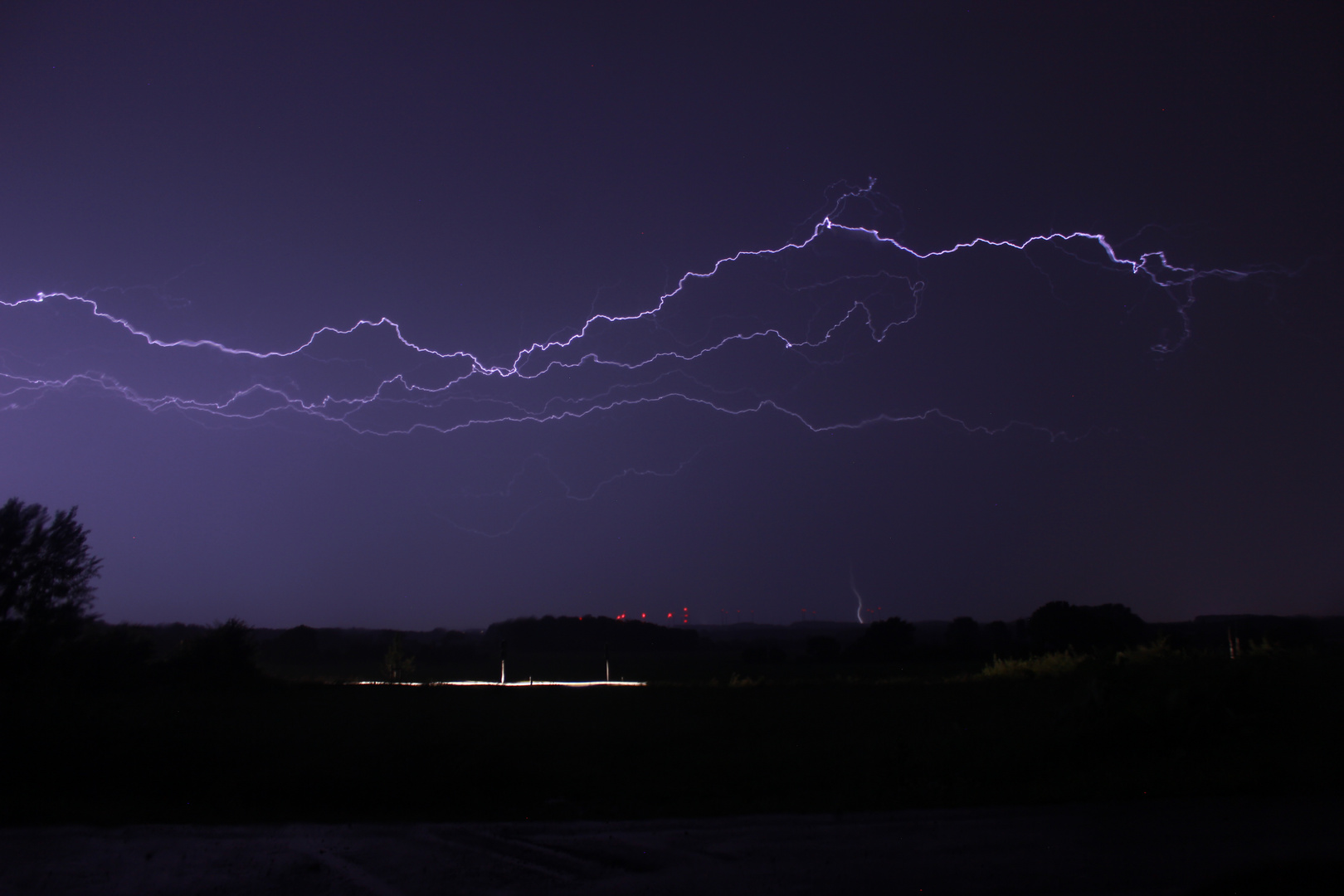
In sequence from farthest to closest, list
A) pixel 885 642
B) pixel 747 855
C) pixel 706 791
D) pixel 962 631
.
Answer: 1. pixel 962 631
2. pixel 885 642
3. pixel 706 791
4. pixel 747 855

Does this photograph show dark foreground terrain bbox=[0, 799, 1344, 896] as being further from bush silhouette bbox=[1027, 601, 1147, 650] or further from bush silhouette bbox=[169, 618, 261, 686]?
bush silhouette bbox=[1027, 601, 1147, 650]

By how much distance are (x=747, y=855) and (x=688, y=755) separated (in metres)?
4.07

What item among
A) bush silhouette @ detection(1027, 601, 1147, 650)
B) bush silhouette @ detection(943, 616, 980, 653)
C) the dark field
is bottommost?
bush silhouette @ detection(943, 616, 980, 653)

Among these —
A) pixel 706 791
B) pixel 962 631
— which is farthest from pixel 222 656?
pixel 962 631

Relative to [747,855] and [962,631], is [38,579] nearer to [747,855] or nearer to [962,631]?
[747,855]

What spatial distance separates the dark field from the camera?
6.93 m

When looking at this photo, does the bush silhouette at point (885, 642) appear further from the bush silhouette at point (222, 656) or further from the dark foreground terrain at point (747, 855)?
the dark foreground terrain at point (747, 855)


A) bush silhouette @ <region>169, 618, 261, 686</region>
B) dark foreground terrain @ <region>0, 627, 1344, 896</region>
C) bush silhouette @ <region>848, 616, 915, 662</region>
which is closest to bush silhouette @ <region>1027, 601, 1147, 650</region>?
bush silhouette @ <region>848, 616, 915, 662</region>

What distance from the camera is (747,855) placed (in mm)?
5242

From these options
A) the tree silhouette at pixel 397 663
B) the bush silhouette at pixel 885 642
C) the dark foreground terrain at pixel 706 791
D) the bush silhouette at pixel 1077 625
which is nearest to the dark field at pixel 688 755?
the dark foreground terrain at pixel 706 791

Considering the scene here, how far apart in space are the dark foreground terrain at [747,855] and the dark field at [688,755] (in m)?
0.61

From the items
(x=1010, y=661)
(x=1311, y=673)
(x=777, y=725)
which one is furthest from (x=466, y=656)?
(x=1311, y=673)

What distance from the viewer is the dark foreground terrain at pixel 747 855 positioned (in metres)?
4.55

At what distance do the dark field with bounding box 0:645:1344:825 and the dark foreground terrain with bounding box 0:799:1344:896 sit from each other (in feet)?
1.99
